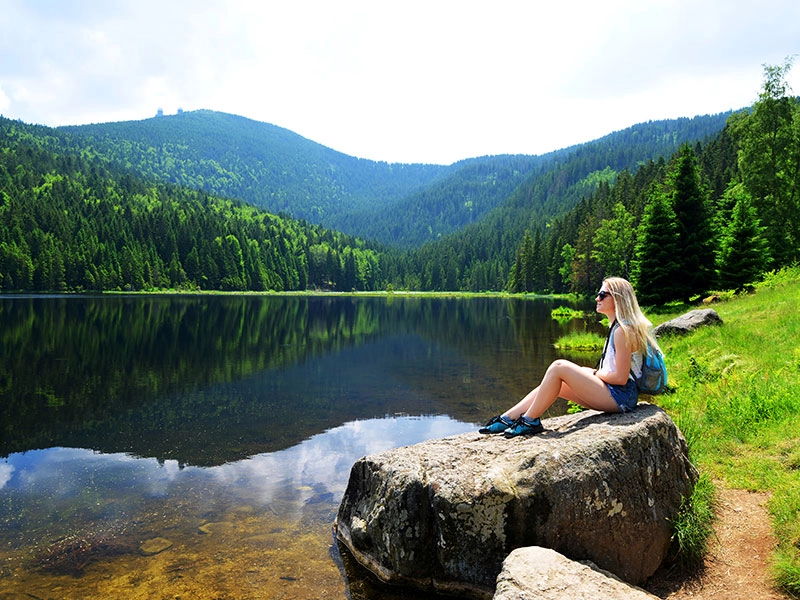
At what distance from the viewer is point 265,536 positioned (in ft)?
25.8

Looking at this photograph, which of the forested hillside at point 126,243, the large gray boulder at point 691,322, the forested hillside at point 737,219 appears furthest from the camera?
the forested hillside at point 126,243

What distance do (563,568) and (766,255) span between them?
38235 mm

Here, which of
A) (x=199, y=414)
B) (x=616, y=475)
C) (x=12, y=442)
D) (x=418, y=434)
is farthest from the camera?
(x=199, y=414)

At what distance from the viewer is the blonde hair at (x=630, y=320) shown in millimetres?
6781

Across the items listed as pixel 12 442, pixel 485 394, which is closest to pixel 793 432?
pixel 485 394

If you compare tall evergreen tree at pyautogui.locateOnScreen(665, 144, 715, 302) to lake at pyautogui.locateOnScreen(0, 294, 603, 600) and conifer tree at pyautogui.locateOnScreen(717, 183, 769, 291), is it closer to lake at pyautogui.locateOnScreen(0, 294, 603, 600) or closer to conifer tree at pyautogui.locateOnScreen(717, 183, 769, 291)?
conifer tree at pyautogui.locateOnScreen(717, 183, 769, 291)

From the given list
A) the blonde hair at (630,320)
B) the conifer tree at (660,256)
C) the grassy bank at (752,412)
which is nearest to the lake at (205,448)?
the blonde hair at (630,320)

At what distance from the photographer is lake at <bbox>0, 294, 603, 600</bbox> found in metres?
6.94

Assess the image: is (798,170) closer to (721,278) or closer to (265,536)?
(721,278)

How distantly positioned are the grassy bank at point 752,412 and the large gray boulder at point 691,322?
2.02m

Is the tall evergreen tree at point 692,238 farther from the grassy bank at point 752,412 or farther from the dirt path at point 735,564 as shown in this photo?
the dirt path at point 735,564

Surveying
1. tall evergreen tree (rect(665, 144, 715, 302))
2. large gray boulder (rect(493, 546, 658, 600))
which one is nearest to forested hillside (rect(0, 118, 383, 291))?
tall evergreen tree (rect(665, 144, 715, 302))

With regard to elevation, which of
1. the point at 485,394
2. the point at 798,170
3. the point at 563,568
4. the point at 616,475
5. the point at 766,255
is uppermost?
the point at 798,170

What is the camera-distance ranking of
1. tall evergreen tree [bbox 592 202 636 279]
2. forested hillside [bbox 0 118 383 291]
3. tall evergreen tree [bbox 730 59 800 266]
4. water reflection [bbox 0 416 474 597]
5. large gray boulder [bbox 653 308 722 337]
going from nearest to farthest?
1. water reflection [bbox 0 416 474 597]
2. large gray boulder [bbox 653 308 722 337]
3. tall evergreen tree [bbox 730 59 800 266]
4. tall evergreen tree [bbox 592 202 636 279]
5. forested hillside [bbox 0 118 383 291]
